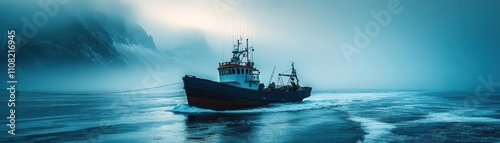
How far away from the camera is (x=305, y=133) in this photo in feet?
70.7

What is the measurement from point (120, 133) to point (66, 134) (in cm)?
369

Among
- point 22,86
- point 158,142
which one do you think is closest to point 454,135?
point 158,142

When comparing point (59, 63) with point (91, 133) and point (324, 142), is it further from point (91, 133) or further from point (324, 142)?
point (324, 142)

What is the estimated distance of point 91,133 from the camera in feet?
73.8

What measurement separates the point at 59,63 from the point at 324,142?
217m

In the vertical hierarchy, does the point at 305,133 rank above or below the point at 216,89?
below

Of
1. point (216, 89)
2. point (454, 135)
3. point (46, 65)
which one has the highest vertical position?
point (46, 65)

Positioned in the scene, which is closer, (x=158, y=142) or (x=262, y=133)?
(x=158, y=142)

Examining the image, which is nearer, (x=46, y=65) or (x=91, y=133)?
(x=91, y=133)

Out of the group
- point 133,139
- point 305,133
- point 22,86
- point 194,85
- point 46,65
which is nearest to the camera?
point 133,139

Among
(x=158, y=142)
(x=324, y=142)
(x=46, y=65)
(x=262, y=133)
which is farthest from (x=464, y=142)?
(x=46, y=65)

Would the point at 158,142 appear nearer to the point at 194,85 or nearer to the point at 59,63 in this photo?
the point at 194,85

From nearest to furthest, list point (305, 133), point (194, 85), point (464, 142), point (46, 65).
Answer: point (464, 142)
point (305, 133)
point (194, 85)
point (46, 65)

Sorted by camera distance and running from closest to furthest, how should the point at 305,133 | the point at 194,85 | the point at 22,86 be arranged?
the point at 305,133 < the point at 194,85 < the point at 22,86
